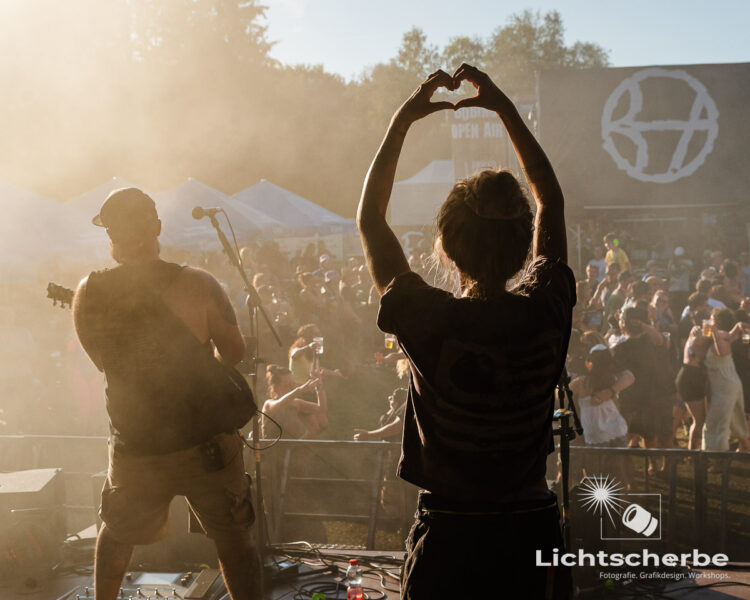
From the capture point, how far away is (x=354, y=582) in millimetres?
4504

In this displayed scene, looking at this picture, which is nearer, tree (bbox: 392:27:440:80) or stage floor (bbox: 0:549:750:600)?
stage floor (bbox: 0:549:750:600)

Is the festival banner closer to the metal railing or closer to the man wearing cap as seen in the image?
the metal railing

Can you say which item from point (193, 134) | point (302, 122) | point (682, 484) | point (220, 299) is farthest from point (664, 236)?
point (302, 122)

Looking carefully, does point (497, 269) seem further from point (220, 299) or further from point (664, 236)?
point (664, 236)

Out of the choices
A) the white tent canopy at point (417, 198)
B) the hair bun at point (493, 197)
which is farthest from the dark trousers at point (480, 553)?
the white tent canopy at point (417, 198)

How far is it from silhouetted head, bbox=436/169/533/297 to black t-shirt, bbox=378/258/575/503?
0.07m

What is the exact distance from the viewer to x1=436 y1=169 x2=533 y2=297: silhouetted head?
5.84ft

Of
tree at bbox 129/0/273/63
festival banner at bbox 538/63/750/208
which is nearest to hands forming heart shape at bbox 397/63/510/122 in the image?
festival banner at bbox 538/63/750/208

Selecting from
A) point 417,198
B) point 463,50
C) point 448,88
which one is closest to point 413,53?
point 463,50

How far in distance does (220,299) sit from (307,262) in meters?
15.2

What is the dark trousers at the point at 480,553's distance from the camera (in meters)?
1.76

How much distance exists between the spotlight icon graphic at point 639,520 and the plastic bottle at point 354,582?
1.86m

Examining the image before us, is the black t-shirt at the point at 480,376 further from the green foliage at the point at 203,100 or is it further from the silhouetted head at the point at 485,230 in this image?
the green foliage at the point at 203,100

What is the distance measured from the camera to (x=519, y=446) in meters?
1.77
